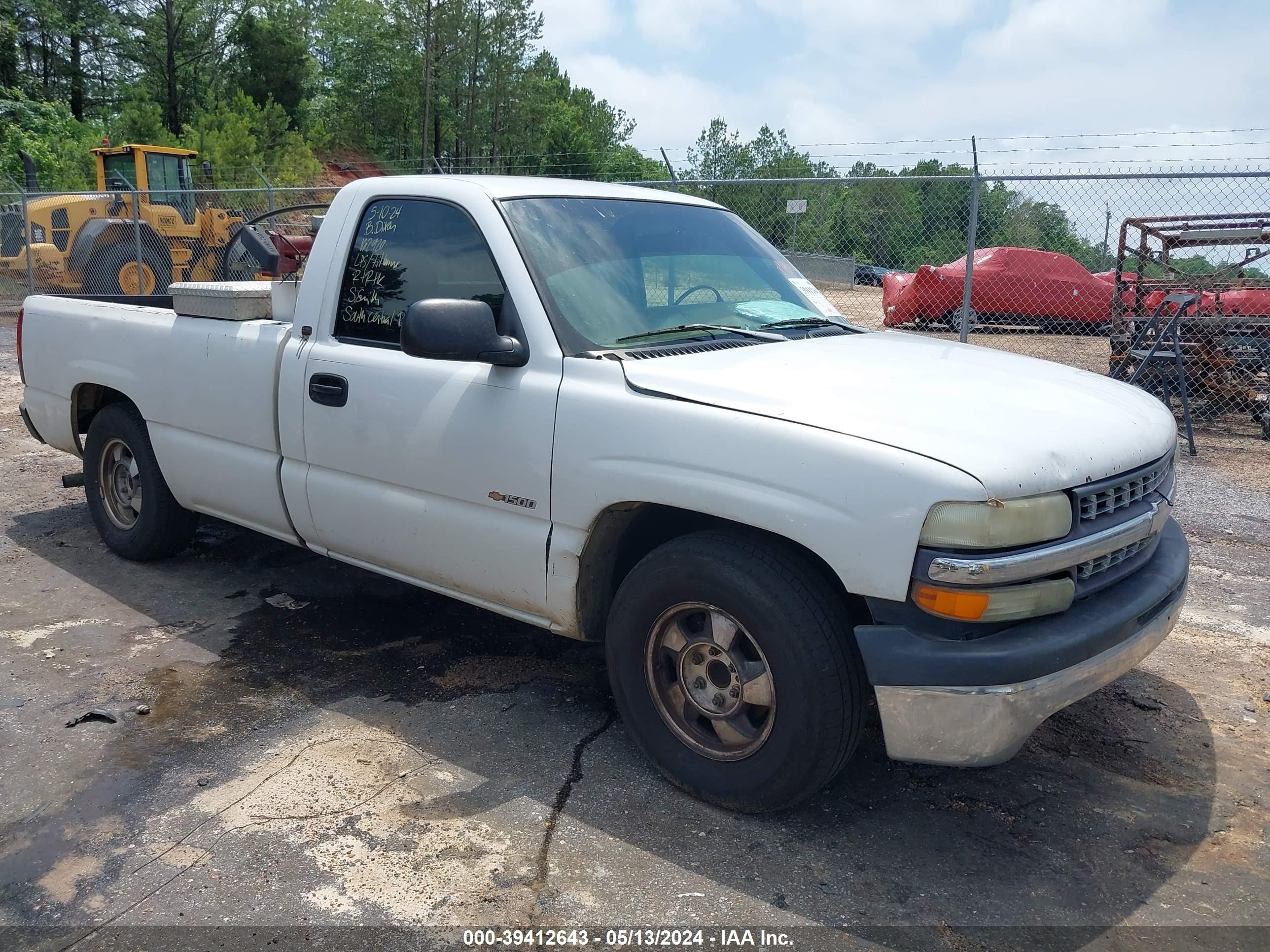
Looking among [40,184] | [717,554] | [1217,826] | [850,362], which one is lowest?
[1217,826]

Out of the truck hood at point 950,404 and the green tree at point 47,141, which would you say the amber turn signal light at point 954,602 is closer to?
the truck hood at point 950,404

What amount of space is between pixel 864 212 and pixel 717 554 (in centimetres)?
1140

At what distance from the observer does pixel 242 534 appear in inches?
230

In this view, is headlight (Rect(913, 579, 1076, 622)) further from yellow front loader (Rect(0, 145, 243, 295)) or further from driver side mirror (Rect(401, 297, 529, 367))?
yellow front loader (Rect(0, 145, 243, 295))

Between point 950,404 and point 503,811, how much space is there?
1794mm

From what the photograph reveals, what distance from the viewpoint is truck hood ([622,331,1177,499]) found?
2.62 m

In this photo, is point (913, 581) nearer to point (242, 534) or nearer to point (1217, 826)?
point (1217, 826)

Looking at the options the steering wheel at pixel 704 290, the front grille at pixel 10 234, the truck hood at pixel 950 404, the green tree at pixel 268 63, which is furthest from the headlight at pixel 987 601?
the green tree at pixel 268 63

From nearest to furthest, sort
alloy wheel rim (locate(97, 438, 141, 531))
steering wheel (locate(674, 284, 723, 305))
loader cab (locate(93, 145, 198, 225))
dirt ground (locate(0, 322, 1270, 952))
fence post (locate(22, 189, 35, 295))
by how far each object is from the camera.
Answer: dirt ground (locate(0, 322, 1270, 952))
steering wheel (locate(674, 284, 723, 305))
alloy wheel rim (locate(97, 438, 141, 531))
fence post (locate(22, 189, 35, 295))
loader cab (locate(93, 145, 198, 225))

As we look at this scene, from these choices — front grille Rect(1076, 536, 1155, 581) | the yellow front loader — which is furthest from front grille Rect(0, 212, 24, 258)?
front grille Rect(1076, 536, 1155, 581)

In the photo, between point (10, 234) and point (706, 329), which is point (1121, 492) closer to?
point (706, 329)

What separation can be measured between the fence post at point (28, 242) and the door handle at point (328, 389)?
50.2 ft

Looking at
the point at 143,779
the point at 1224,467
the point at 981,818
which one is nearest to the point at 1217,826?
the point at 981,818

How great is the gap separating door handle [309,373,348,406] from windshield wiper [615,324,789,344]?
1.17 metres
